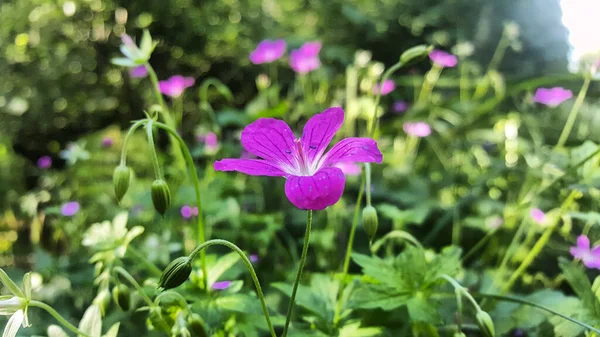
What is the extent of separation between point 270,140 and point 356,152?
12 cm

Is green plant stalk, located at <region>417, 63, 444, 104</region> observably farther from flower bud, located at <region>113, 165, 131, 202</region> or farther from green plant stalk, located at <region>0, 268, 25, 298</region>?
green plant stalk, located at <region>0, 268, 25, 298</region>

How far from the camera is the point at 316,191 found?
0.50 metres

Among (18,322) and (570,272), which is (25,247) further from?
(570,272)

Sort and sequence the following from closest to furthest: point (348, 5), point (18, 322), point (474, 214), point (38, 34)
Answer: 1. point (18, 322)
2. point (474, 214)
3. point (38, 34)
4. point (348, 5)

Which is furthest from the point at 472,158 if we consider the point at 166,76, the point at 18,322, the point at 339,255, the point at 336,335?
the point at 18,322

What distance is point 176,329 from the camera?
0.60 metres

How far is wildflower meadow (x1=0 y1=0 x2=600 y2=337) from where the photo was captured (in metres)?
0.72

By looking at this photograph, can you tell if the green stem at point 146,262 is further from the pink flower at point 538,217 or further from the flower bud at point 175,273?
the pink flower at point 538,217

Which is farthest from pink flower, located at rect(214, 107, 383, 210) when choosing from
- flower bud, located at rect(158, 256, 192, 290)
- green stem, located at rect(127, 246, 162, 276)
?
green stem, located at rect(127, 246, 162, 276)

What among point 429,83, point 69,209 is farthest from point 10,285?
point 429,83

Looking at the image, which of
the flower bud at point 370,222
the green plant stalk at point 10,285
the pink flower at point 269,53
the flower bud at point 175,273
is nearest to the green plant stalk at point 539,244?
the flower bud at point 370,222

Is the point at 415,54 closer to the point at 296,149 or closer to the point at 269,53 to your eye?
the point at 296,149

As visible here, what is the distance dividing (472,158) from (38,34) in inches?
83.5

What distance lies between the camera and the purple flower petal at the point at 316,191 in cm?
50
